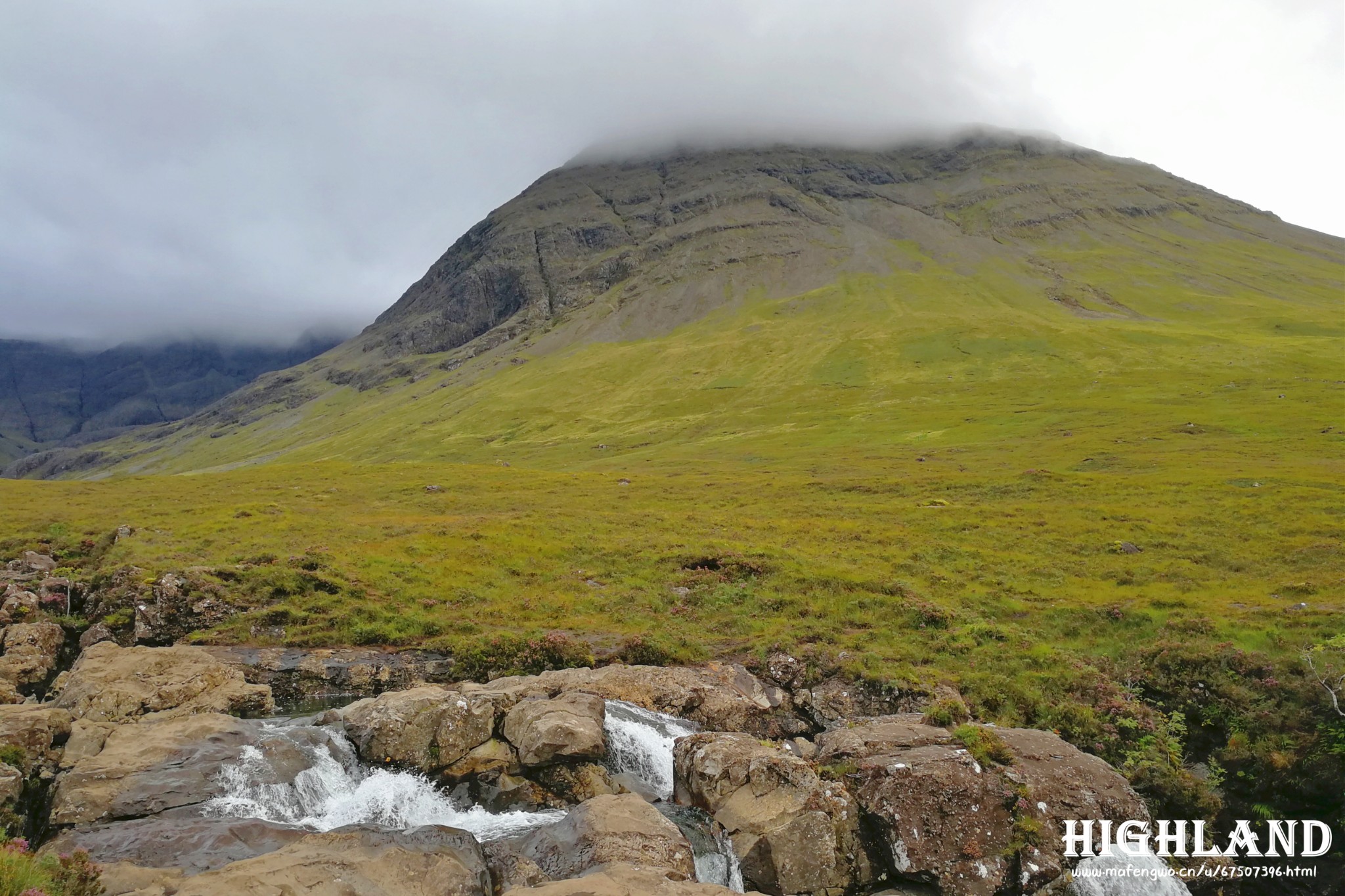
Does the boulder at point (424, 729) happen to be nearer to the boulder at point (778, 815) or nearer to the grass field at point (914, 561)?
the boulder at point (778, 815)

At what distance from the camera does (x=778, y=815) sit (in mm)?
17500

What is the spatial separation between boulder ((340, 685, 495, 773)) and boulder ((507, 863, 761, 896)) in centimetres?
693

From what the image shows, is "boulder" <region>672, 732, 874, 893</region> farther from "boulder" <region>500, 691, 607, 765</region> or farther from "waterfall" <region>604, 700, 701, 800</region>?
"boulder" <region>500, 691, 607, 765</region>

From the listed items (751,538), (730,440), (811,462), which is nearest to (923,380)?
(730,440)

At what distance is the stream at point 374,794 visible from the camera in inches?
691

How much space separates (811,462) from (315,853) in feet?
273

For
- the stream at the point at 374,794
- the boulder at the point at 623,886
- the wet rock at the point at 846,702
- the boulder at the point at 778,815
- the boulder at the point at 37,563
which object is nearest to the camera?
the boulder at the point at 623,886

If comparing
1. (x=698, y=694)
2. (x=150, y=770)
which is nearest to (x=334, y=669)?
(x=150, y=770)

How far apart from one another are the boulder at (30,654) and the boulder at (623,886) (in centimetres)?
2592

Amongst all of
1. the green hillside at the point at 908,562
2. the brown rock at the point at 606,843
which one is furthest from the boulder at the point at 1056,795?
the brown rock at the point at 606,843

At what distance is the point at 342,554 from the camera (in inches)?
1539

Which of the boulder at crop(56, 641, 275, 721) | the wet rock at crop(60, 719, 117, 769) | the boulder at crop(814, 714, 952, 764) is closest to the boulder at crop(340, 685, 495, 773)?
the boulder at crop(56, 641, 275, 721)

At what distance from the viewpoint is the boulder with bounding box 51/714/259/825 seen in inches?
656

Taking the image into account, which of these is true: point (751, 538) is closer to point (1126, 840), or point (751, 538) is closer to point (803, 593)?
point (803, 593)
